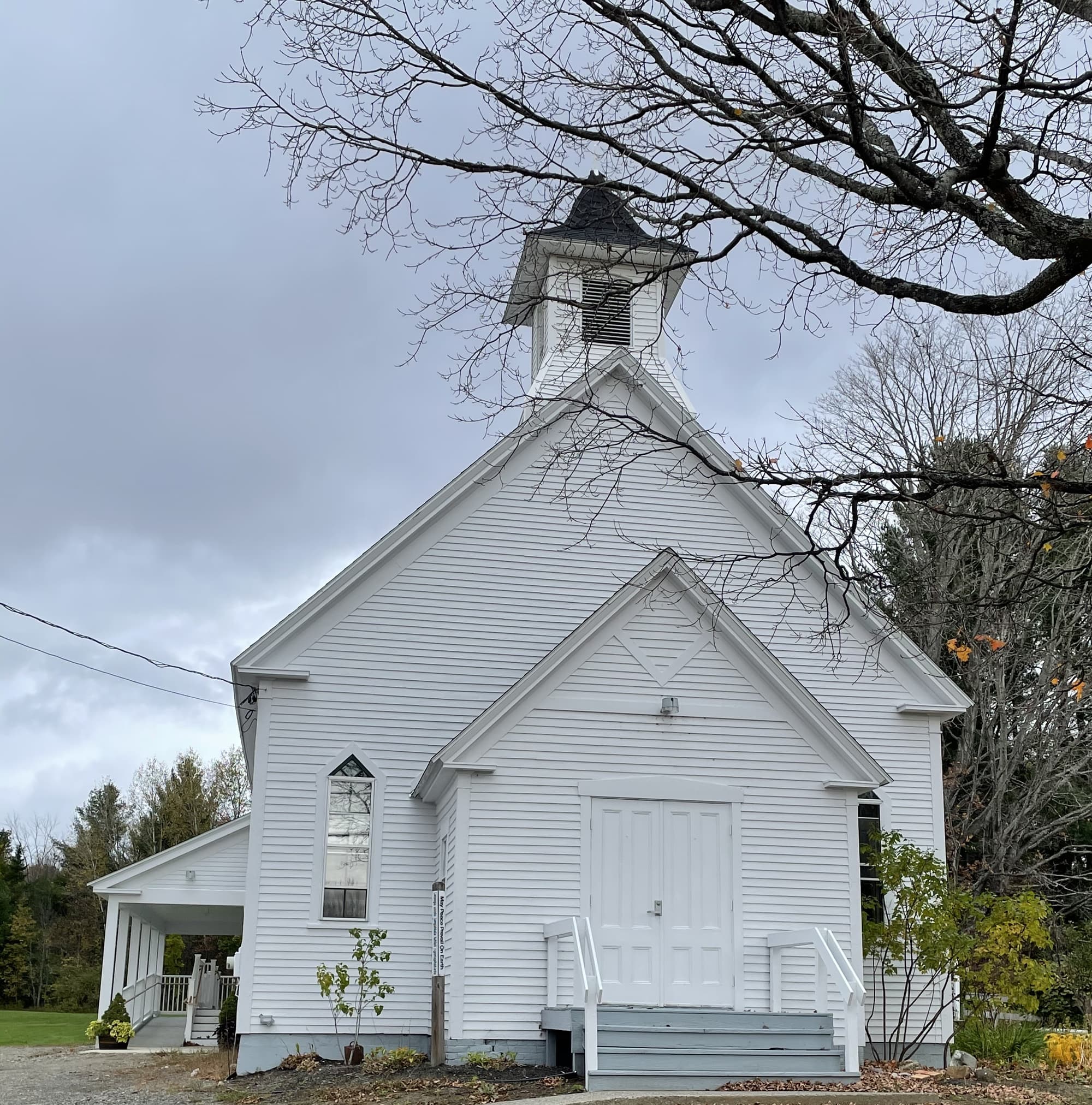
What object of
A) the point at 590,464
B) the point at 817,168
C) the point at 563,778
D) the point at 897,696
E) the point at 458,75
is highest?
the point at 590,464

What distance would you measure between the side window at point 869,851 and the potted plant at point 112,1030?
43.4 ft

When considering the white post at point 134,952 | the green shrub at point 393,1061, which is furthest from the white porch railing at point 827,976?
the white post at point 134,952

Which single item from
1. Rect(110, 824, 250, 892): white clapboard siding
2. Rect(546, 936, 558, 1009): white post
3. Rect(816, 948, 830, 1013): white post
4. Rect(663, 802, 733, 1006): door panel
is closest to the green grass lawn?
Rect(110, 824, 250, 892): white clapboard siding

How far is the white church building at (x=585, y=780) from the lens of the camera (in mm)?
13344

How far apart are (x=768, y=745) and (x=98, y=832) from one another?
45234 mm

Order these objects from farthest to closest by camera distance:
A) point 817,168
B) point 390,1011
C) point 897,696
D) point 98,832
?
point 98,832 < point 897,696 < point 390,1011 < point 817,168

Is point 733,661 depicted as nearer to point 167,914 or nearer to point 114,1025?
point 114,1025

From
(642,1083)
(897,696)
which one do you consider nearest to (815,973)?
(642,1083)

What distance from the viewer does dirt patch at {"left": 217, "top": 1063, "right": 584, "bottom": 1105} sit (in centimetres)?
1116

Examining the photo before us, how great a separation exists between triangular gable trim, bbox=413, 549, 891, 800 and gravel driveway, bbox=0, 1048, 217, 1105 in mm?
4133

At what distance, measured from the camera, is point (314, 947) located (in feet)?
48.1

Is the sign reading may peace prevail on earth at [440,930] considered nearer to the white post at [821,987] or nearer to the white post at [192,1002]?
the white post at [821,987]

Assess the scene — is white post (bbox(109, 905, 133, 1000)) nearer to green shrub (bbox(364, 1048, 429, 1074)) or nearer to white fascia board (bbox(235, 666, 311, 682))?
white fascia board (bbox(235, 666, 311, 682))

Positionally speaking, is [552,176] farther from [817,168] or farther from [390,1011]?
[390,1011]
